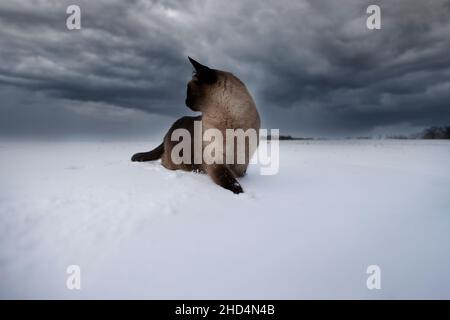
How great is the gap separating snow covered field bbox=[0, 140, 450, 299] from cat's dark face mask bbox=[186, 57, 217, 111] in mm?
1763

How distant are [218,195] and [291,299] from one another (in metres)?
1.67

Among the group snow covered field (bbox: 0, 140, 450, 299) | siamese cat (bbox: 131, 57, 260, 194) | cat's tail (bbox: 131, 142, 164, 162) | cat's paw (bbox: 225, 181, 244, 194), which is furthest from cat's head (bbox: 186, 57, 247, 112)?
cat's tail (bbox: 131, 142, 164, 162)

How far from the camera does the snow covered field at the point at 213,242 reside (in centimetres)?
145

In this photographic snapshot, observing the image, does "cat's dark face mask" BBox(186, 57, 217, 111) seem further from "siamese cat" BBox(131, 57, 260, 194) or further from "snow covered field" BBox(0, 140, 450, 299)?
"snow covered field" BBox(0, 140, 450, 299)

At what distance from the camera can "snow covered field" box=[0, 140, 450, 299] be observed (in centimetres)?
145

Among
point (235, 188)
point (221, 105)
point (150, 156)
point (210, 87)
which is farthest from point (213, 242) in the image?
point (150, 156)

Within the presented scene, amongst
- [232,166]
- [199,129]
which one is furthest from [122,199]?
[199,129]

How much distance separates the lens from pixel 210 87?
165 inches

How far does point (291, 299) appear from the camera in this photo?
1394 millimetres

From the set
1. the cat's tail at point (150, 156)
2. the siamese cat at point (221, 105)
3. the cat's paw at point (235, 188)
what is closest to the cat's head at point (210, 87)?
the siamese cat at point (221, 105)

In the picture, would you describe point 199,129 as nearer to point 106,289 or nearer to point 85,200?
point 85,200

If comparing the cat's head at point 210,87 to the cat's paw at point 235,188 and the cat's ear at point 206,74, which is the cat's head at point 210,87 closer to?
the cat's ear at point 206,74

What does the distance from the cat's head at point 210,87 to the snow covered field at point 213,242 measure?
1.67 meters

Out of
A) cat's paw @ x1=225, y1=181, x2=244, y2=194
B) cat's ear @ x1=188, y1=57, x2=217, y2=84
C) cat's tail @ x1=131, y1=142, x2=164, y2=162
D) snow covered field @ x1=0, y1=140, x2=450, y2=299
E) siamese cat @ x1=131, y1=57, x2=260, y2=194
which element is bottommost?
snow covered field @ x1=0, y1=140, x2=450, y2=299
